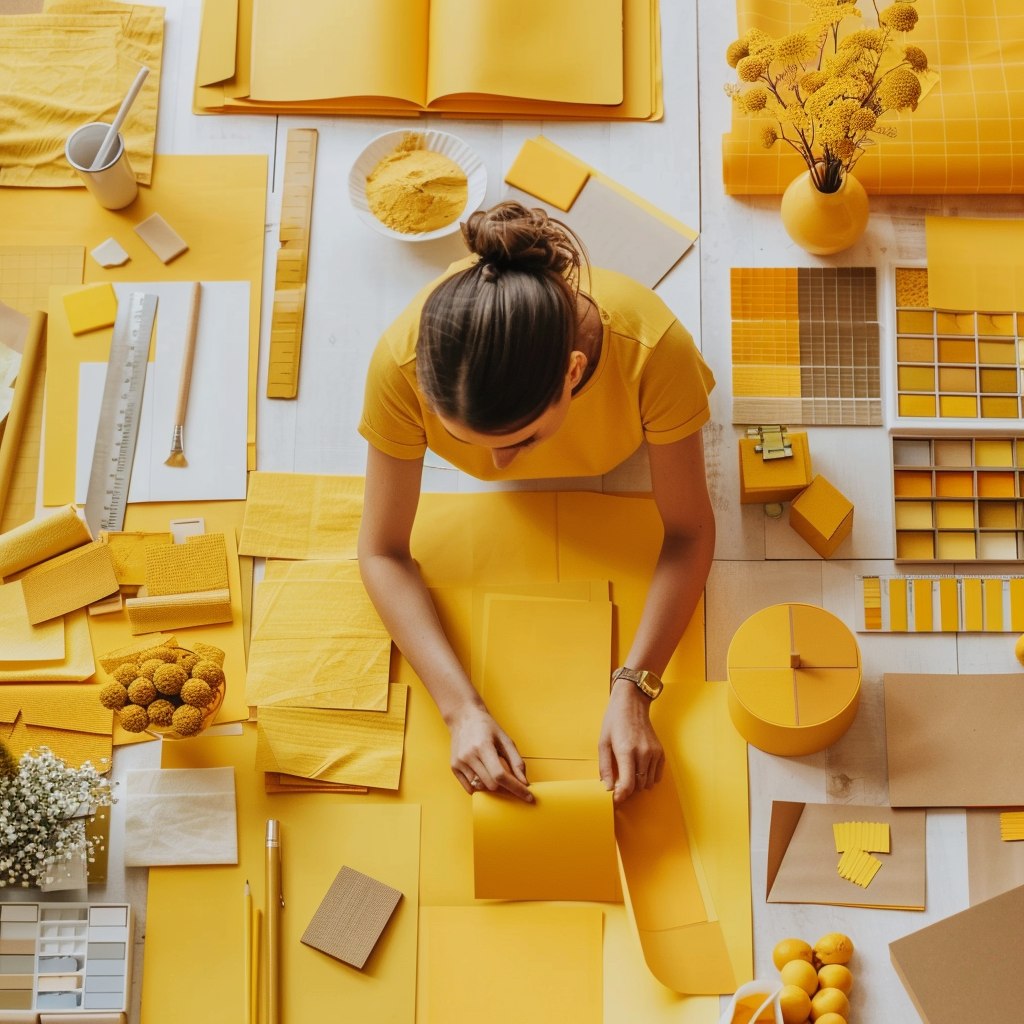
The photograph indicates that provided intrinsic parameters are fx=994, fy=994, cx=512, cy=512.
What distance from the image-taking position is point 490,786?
4.44 ft

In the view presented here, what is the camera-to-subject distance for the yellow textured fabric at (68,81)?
1.72 metres

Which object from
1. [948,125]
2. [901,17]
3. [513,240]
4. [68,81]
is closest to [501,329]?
[513,240]

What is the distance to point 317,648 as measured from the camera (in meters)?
1.51

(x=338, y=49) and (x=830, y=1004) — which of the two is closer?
(x=830, y=1004)

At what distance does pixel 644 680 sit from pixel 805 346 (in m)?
0.62

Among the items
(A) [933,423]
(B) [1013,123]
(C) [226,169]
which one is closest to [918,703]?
(A) [933,423]

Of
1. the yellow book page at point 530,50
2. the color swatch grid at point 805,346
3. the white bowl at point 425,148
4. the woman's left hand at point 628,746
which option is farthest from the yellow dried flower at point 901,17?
the woman's left hand at point 628,746

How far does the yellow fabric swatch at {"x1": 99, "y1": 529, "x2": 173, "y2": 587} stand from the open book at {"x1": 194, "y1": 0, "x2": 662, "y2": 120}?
2.54ft

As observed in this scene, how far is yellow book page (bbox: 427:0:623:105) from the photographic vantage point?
1.70 metres

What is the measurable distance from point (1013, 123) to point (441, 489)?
1.11 meters

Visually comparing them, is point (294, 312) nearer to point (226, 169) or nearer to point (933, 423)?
point (226, 169)

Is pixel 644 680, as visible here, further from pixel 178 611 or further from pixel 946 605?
pixel 178 611

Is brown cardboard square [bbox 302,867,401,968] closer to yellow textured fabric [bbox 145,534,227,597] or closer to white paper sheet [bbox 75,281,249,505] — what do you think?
yellow textured fabric [bbox 145,534,227,597]

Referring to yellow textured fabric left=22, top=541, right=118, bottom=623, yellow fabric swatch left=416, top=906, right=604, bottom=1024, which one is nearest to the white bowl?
yellow textured fabric left=22, top=541, right=118, bottom=623
